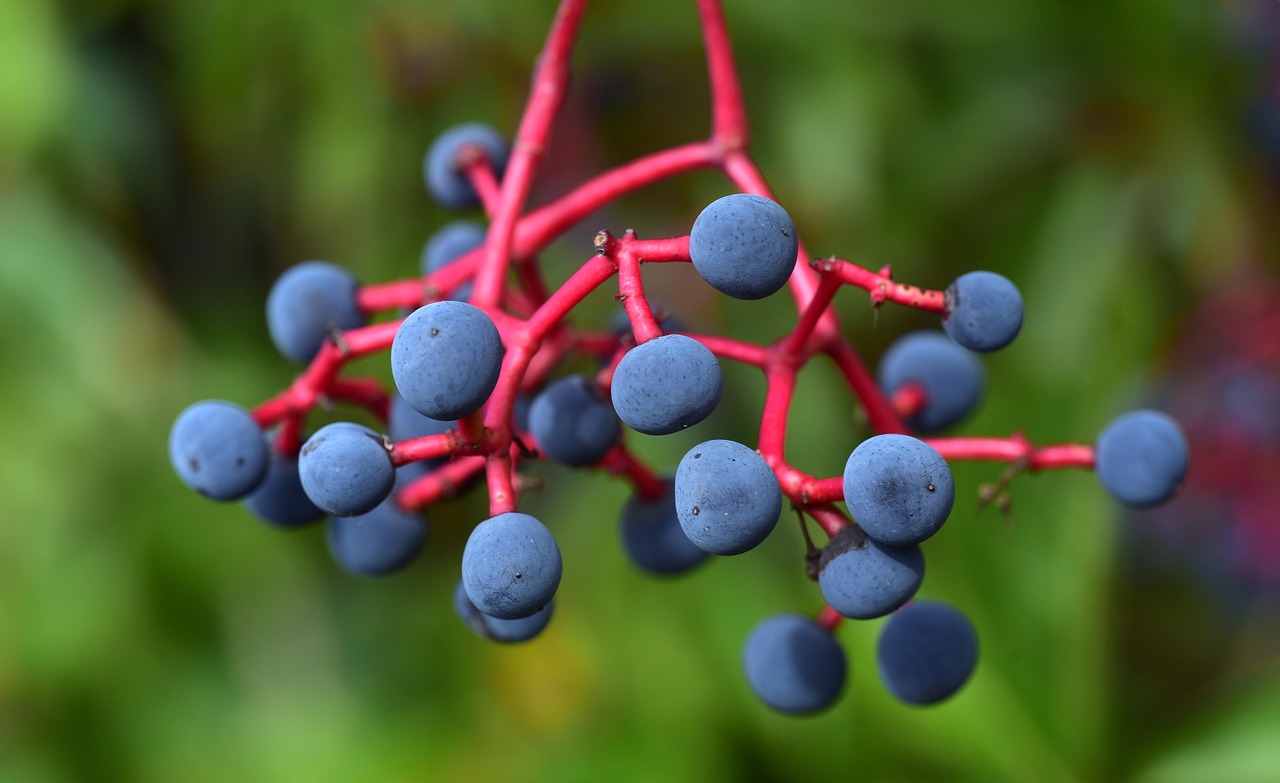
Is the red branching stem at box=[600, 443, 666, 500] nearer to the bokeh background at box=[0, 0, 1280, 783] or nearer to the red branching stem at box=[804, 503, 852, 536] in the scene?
the red branching stem at box=[804, 503, 852, 536]

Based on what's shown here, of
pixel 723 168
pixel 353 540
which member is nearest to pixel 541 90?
pixel 723 168

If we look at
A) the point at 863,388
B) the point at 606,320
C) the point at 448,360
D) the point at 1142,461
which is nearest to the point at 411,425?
the point at 448,360

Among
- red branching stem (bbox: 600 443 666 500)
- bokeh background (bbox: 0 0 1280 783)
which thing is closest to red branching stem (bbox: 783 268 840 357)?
red branching stem (bbox: 600 443 666 500)

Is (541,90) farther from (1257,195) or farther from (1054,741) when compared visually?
(1257,195)

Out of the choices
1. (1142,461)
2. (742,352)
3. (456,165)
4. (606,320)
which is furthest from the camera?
(606,320)

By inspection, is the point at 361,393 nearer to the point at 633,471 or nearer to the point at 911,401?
the point at 633,471

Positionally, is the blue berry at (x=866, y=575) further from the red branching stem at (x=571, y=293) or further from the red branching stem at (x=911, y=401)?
the red branching stem at (x=911, y=401)
